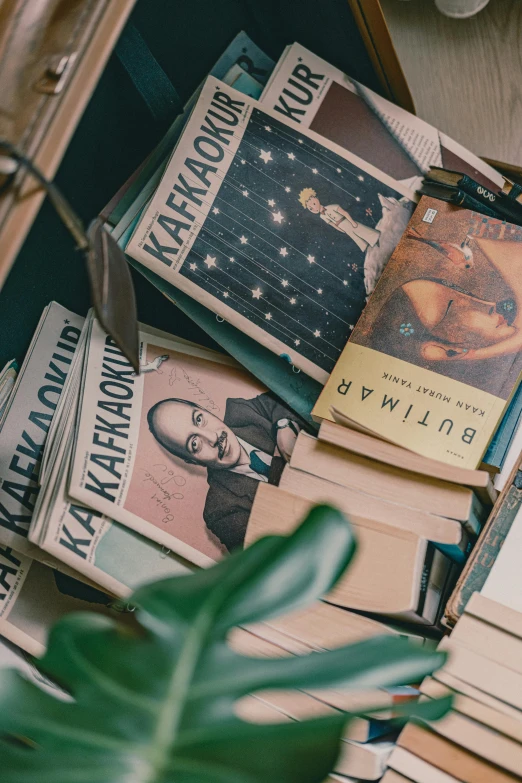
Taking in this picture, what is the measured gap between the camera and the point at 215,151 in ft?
2.51

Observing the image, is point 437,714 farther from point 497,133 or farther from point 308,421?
point 497,133

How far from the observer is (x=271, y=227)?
2.50 feet

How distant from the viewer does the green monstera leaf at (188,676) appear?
27 cm

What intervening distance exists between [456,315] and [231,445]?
10.5 inches

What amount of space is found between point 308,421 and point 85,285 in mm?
322

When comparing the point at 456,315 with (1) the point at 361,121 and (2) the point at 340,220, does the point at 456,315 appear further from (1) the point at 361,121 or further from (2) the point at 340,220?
(1) the point at 361,121

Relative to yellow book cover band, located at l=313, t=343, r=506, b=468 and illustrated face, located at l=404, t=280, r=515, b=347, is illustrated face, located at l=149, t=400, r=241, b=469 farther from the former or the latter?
illustrated face, located at l=404, t=280, r=515, b=347

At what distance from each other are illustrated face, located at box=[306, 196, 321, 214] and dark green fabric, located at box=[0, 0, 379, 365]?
200 mm

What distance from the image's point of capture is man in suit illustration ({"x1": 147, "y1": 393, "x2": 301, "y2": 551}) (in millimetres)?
694

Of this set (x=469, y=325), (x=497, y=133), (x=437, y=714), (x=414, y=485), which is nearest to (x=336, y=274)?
(x=469, y=325)

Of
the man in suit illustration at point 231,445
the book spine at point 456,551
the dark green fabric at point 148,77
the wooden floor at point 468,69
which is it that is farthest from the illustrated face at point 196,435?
the wooden floor at point 468,69

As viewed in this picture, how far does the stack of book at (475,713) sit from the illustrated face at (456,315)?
0.26 metres

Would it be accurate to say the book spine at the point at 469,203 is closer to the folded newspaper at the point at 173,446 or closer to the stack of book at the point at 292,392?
the stack of book at the point at 292,392
